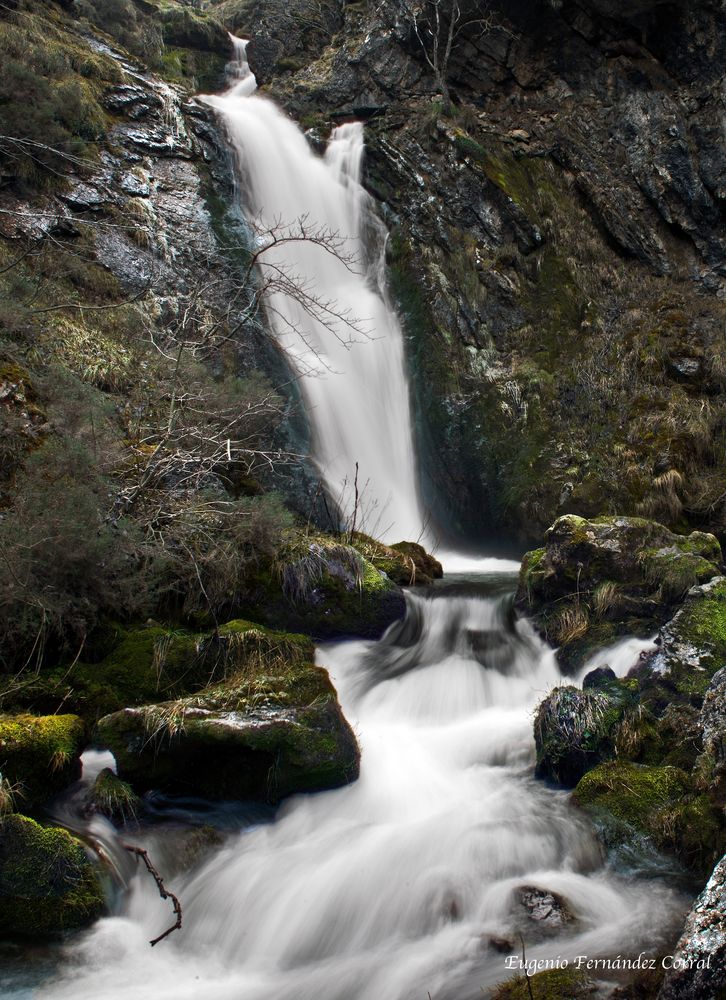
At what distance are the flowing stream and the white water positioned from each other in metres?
0.01

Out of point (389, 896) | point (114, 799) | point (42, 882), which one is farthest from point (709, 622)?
point (42, 882)

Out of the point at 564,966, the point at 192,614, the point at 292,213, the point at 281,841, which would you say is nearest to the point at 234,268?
the point at 292,213

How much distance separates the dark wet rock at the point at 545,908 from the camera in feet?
12.6

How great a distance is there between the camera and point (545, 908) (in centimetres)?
397

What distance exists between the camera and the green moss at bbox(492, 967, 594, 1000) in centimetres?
310

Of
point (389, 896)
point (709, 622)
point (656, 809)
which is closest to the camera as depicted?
point (389, 896)

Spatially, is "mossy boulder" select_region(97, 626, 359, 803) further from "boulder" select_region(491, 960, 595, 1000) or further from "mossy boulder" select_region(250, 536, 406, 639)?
"boulder" select_region(491, 960, 595, 1000)

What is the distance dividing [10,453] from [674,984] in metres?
6.35

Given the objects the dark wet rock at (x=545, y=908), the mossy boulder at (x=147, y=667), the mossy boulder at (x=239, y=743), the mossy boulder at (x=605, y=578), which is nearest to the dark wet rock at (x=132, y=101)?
the mossy boulder at (x=147, y=667)

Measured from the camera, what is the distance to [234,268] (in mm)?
11656

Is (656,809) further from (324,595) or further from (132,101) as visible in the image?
(132,101)

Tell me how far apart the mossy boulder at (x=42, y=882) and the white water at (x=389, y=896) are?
0.18 m

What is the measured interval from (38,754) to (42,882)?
0.95 meters

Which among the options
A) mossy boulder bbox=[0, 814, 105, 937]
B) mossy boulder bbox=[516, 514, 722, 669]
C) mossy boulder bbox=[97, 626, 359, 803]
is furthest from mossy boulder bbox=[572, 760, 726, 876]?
mossy boulder bbox=[0, 814, 105, 937]
